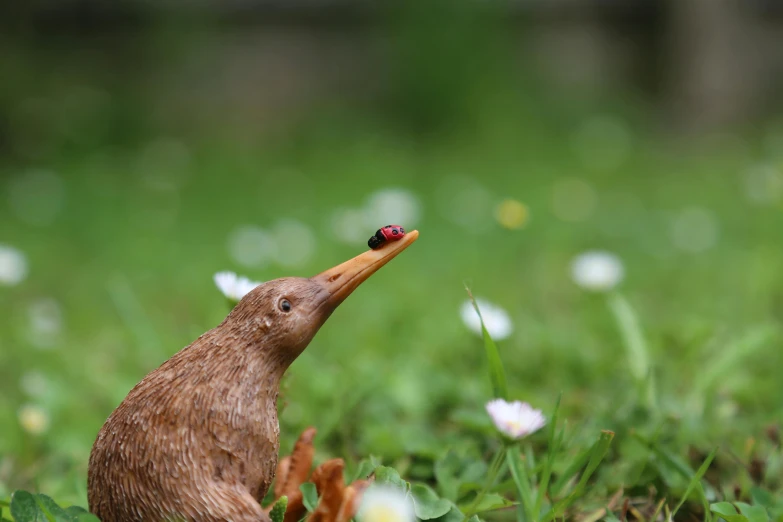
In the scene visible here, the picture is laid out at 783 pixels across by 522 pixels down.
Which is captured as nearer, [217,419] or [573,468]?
[217,419]

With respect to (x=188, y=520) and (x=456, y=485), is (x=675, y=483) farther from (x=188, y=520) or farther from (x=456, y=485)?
(x=188, y=520)

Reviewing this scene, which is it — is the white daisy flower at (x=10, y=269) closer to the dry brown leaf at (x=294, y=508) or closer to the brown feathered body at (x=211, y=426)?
the brown feathered body at (x=211, y=426)

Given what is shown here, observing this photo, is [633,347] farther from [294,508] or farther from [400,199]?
[400,199]

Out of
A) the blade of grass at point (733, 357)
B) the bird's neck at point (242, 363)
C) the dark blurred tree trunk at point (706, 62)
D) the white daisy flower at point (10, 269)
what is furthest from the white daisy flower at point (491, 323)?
the dark blurred tree trunk at point (706, 62)

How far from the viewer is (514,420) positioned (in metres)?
1.14

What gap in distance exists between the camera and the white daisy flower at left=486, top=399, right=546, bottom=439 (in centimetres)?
111

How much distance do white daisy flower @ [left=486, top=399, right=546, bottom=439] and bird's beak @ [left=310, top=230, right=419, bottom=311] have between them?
0.27m

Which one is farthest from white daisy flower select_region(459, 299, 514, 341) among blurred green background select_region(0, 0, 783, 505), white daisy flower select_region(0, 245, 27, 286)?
white daisy flower select_region(0, 245, 27, 286)

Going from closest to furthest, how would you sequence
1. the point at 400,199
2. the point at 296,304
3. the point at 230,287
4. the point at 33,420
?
the point at 296,304 < the point at 230,287 < the point at 33,420 < the point at 400,199

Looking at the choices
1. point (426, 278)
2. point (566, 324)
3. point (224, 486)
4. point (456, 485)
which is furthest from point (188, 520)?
point (426, 278)

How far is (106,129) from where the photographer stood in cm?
613

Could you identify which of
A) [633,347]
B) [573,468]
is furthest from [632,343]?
[573,468]

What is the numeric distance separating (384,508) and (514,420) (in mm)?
259

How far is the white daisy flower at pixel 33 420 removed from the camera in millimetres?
1739
